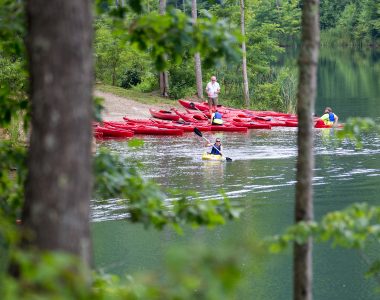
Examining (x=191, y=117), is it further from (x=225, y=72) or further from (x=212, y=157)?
(x=225, y=72)

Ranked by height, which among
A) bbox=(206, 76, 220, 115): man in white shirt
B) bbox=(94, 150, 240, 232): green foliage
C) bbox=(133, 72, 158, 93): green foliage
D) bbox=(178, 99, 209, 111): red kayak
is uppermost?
bbox=(133, 72, 158, 93): green foliage

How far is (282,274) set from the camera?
13102 mm

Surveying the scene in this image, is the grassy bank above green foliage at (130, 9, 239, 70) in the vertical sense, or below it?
above

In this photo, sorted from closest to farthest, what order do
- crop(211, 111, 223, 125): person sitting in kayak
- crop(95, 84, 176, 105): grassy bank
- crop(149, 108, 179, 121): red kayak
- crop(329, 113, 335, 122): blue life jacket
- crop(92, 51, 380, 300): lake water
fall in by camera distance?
crop(92, 51, 380, 300): lake water < crop(211, 111, 223, 125): person sitting in kayak < crop(329, 113, 335, 122): blue life jacket < crop(149, 108, 179, 121): red kayak < crop(95, 84, 176, 105): grassy bank

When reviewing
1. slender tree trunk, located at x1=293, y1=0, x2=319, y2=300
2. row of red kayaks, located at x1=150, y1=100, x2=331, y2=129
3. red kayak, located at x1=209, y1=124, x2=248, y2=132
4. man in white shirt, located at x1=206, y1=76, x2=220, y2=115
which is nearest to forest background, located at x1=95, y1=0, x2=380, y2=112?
man in white shirt, located at x1=206, y1=76, x2=220, y2=115

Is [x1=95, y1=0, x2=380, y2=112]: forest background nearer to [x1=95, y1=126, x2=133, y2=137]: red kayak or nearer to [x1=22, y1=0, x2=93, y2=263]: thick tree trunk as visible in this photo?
[x1=95, y1=126, x2=133, y2=137]: red kayak

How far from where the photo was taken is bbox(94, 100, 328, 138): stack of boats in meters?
25.4

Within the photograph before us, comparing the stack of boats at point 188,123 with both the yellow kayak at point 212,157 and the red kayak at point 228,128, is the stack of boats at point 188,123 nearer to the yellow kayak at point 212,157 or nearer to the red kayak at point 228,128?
the red kayak at point 228,128

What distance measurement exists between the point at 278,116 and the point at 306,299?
25.2 metres

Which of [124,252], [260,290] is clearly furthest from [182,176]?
[260,290]

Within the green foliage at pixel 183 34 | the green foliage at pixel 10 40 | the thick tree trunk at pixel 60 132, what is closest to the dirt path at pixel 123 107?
the green foliage at pixel 10 40

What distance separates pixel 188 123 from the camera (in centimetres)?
2748

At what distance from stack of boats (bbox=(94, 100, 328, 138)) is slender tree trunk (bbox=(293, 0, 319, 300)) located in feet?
64.6

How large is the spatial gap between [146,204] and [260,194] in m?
13.0
